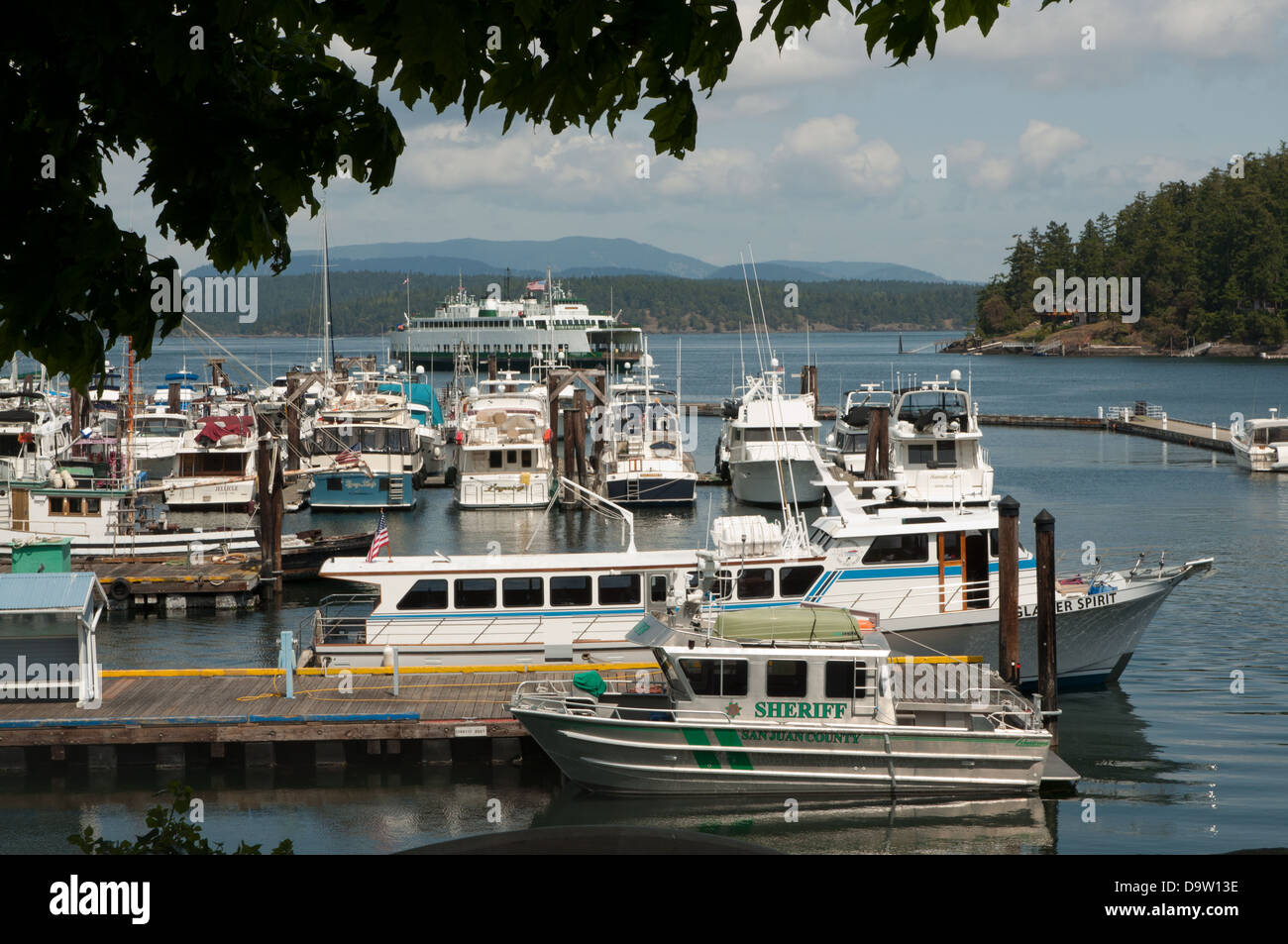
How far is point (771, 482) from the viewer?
5050 cm

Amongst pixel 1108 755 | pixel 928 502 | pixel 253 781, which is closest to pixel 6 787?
pixel 253 781

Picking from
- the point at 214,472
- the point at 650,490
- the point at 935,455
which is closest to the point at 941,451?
the point at 935,455

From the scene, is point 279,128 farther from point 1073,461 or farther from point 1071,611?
point 1073,461

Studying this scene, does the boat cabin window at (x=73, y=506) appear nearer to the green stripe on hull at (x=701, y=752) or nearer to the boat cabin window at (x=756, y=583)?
the boat cabin window at (x=756, y=583)

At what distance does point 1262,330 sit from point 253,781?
6024 inches

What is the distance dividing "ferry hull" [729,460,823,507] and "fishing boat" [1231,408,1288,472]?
21.6m

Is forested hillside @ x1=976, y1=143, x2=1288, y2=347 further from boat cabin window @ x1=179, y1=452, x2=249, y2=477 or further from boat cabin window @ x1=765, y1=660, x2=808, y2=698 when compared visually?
boat cabin window @ x1=765, y1=660, x2=808, y2=698

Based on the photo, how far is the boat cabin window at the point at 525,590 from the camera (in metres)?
23.3

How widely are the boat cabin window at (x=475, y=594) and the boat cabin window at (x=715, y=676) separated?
21.2 feet

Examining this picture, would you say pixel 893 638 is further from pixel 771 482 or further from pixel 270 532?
pixel 771 482

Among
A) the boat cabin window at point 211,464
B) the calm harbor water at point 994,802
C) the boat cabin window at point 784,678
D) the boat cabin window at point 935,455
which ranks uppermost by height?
the boat cabin window at point 935,455

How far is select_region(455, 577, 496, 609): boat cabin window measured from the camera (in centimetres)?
2333

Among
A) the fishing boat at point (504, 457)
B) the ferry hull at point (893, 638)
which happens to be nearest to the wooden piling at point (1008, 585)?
the ferry hull at point (893, 638)

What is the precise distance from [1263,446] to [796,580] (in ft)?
139
